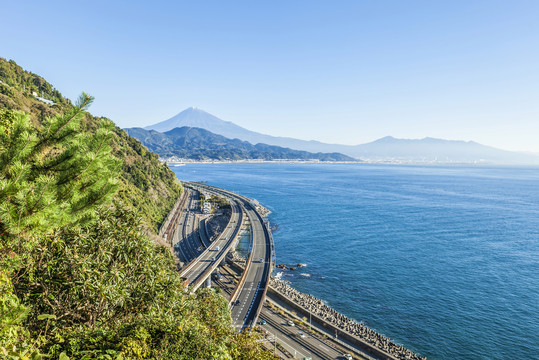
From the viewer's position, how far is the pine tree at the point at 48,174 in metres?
6.29

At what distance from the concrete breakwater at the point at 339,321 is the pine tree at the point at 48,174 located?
3058 centimetres

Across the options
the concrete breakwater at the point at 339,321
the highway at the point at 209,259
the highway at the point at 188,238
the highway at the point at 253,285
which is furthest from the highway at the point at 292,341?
the highway at the point at 188,238

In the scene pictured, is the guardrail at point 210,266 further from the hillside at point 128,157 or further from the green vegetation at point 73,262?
the green vegetation at point 73,262

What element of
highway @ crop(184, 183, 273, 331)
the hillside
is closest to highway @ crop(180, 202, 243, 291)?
highway @ crop(184, 183, 273, 331)

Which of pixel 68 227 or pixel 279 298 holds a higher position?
pixel 68 227

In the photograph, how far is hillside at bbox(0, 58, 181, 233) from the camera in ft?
174

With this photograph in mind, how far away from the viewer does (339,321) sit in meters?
33.8

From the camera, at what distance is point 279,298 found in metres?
38.8

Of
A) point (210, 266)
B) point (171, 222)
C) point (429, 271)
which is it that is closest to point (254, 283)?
point (210, 266)

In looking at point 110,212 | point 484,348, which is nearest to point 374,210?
point 484,348

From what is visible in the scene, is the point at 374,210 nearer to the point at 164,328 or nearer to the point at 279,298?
the point at 279,298

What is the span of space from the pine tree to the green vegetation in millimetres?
24

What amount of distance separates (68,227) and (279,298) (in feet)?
113

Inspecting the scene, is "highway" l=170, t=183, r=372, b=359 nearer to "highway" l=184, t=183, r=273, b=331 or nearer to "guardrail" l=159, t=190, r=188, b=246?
"highway" l=184, t=183, r=273, b=331
